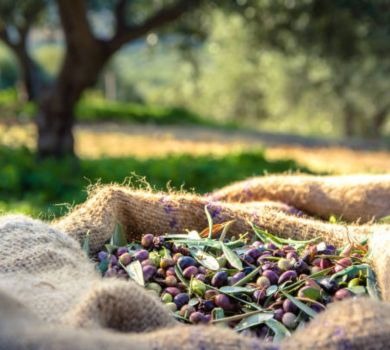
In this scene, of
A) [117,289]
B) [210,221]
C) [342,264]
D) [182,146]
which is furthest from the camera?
[182,146]

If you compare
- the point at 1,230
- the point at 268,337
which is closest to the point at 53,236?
the point at 1,230

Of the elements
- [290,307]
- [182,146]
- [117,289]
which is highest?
[117,289]

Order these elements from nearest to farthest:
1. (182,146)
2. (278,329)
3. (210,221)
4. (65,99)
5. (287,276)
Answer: (278,329), (287,276), (210,221), (65,99), (182,146)

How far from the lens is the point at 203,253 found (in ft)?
8.78

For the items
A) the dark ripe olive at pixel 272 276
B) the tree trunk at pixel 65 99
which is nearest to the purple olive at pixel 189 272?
the dark ripe olive at pixel 272 276

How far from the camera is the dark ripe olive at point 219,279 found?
2463mm

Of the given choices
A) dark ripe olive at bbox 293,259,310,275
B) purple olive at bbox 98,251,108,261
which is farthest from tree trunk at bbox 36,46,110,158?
dark ripe olive at bbox 293,259,310,275

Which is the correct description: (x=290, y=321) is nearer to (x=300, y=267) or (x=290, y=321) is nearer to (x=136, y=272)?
(x=300, y=267)

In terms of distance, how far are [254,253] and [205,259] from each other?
175 mm

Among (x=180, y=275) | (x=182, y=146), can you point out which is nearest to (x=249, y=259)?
(x=180, y=275)

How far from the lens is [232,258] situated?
2.61m

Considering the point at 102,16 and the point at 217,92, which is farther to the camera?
the point at 217,92

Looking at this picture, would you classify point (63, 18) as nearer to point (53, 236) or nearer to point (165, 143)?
point (165, 143)

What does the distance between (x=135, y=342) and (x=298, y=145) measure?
15636 mm
